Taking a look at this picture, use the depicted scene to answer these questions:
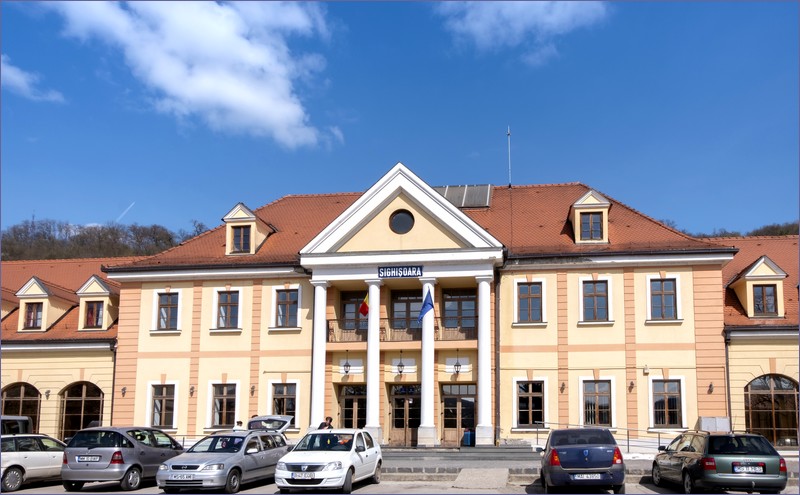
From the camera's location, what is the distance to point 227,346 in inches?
1318

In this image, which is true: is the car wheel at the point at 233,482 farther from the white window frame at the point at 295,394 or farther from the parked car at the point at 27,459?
the white window frame at the point at 295,394

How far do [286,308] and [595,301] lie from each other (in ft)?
39.2

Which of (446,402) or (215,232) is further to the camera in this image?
(215,232)

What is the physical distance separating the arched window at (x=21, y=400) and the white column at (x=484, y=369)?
18.4m

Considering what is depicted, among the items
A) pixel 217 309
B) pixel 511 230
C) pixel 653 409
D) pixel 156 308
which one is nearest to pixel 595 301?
pixel 653 409

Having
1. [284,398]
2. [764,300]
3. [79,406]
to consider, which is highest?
[764,300]

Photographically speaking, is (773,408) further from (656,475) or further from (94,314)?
(94,314)

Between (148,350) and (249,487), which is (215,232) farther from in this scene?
(249,487)

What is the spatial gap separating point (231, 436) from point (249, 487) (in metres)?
1.41

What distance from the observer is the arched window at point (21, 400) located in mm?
35156

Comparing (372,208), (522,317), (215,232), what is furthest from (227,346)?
(522,317)

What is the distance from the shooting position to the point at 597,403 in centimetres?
3069

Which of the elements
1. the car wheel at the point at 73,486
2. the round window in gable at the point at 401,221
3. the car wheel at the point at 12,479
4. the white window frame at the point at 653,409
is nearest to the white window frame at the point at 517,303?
the white window frame at the point at 653,409

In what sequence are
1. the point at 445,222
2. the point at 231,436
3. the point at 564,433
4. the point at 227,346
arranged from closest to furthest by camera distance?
the point at 564,433 → the point at 231,436 → the point at 445,222 → the point at 227,346
